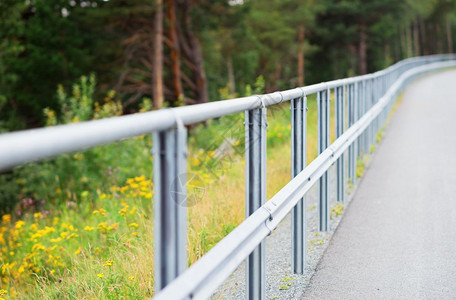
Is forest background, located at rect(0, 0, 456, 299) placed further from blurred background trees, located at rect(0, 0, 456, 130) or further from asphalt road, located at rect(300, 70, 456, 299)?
asphalt road, located at rect(300, 70, 456, 299)

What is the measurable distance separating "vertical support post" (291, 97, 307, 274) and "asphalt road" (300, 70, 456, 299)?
207mm

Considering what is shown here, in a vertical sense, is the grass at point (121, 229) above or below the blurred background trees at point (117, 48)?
below

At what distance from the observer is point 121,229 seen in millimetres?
7152

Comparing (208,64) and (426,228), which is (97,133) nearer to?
(426,228)

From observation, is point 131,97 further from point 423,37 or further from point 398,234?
point 423,37

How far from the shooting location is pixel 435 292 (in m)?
4.79

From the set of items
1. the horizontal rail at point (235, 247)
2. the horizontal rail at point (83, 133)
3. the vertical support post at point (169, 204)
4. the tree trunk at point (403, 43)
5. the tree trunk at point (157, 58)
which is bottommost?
the horizontal rail at point (235, 247)

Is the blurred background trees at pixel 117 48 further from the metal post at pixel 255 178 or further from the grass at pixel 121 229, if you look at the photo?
the metal post at pixel 255 178

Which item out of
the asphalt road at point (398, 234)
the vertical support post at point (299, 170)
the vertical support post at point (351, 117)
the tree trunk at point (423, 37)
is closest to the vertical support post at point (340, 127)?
the asphalt road at point (398, 234)

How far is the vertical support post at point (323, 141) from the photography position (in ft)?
20.5

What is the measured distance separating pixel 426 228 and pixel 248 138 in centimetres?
356

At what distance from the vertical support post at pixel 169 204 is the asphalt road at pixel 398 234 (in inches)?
90.6

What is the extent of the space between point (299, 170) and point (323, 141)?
1.21m

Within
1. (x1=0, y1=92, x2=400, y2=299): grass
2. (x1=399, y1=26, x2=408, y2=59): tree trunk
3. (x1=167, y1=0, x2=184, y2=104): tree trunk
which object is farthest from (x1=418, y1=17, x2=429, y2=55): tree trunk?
(x1=0, y1=92, x2=400, y2=299): grass
